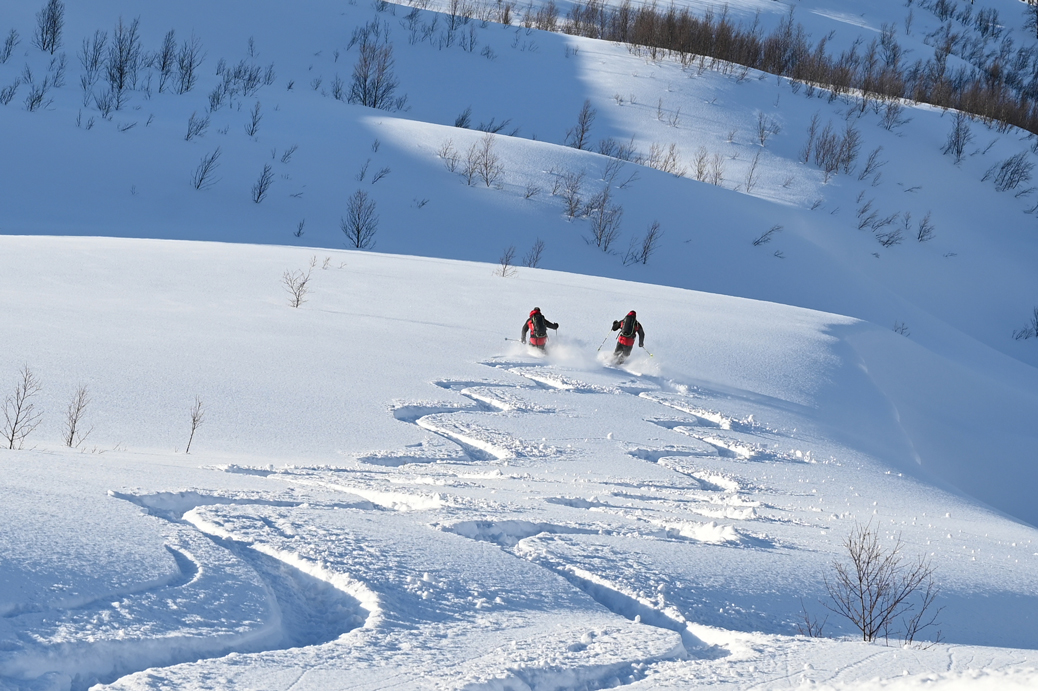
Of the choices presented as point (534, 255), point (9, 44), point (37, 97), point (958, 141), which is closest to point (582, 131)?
point (534, 255)

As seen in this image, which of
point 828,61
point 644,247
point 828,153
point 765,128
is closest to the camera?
point 644,247

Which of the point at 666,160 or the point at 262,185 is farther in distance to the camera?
the point at 666,160

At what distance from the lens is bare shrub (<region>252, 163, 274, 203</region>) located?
24.4 metres

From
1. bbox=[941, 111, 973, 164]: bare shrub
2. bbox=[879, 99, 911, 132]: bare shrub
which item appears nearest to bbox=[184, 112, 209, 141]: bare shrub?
bbox=[879, 99, 911, 132]: bare shrub

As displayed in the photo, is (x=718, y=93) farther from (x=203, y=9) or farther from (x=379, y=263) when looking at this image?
(x=379, y=263)

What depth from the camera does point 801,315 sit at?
16516 mm

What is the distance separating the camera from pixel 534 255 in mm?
24562

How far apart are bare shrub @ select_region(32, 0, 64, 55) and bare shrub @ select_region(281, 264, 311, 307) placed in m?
21.2

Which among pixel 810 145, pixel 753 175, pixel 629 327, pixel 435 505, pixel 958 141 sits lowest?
pixel 435 505

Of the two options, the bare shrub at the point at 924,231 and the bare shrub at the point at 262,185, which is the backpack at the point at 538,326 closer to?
the bare shrub at the point at 262,185

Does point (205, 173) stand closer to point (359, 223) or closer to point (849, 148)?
point (359, 223)

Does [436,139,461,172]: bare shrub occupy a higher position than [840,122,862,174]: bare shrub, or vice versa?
[840,122,862,174]: bare shrub

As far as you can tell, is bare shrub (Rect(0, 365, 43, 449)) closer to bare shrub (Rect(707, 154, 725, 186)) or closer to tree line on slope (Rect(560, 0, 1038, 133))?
bare shrub (Rect(707, 154, 725, 186))

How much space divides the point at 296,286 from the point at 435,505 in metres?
8.85
